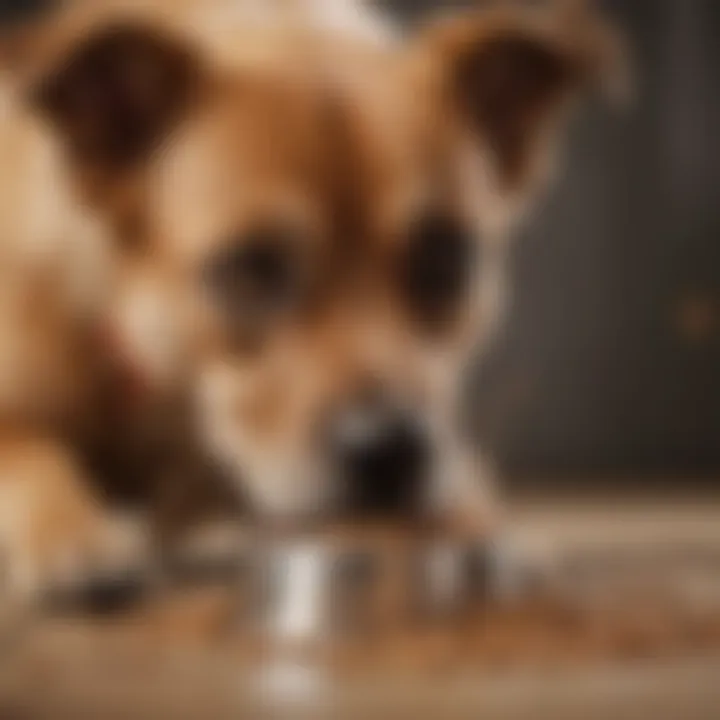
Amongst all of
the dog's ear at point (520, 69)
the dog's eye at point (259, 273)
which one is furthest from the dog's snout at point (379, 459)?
the dog's ear at point (520, 69)

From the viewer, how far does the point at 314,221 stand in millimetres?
1233

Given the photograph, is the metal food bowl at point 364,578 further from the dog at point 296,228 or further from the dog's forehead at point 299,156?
the dog's forehead at point 299,156

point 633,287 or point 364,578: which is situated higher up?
point 633,287

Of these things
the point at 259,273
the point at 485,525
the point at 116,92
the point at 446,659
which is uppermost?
the point at 116,92

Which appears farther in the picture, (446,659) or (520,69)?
(520,69)

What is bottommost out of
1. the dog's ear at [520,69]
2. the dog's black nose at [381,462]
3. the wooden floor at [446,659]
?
the wooden floor at [446,659]

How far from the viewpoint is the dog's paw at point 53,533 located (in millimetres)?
1209

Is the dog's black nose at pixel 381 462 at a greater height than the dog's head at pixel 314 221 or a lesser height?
lesser

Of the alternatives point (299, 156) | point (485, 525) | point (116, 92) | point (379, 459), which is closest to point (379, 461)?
point (379, 459)

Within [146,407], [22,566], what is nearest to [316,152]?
[146,407]

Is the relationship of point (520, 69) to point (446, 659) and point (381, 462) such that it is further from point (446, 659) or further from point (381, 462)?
point (446, 659)

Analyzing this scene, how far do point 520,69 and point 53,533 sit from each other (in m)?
0.54

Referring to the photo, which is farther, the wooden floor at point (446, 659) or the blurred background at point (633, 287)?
the blurred background at point (633, 287)

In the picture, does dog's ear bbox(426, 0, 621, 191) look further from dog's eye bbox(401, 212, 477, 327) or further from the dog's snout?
the dog's snout
